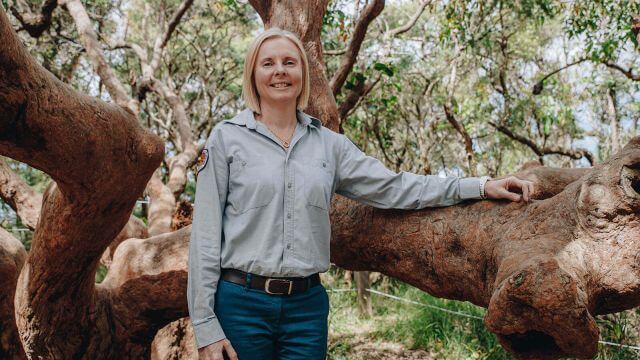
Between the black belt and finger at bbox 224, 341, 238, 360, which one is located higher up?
the black belt

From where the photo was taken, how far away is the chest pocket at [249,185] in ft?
6.86

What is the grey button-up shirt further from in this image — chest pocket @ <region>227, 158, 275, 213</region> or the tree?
the tree

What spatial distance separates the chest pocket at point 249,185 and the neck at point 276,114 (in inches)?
8.7

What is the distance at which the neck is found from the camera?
2272 mm

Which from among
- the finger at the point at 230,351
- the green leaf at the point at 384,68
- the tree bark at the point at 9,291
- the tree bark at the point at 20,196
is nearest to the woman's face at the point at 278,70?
the finger at the point at 230,351

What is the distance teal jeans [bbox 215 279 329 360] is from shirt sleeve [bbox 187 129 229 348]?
0.16ft

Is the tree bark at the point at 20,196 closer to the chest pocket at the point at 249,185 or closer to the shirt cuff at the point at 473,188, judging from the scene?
the chest pocket at the point at 249,185

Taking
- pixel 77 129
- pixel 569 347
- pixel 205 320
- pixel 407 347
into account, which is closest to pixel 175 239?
pixel 77 129

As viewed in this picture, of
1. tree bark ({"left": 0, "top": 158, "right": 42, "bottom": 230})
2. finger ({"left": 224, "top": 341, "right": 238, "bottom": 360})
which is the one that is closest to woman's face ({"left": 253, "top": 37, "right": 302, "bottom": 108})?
finger ({"left": 224, "top": 341, "right": 238, "bottom": 360})

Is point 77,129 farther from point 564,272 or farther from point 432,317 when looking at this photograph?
point 432,317

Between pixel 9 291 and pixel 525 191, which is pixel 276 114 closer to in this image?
pixel 525 191

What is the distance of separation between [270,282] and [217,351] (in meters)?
0.30

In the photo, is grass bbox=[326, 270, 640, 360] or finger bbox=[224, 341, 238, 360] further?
grass bbox=[326, 270, 640, 360]

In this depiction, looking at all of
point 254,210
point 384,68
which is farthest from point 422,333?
point 254,210
